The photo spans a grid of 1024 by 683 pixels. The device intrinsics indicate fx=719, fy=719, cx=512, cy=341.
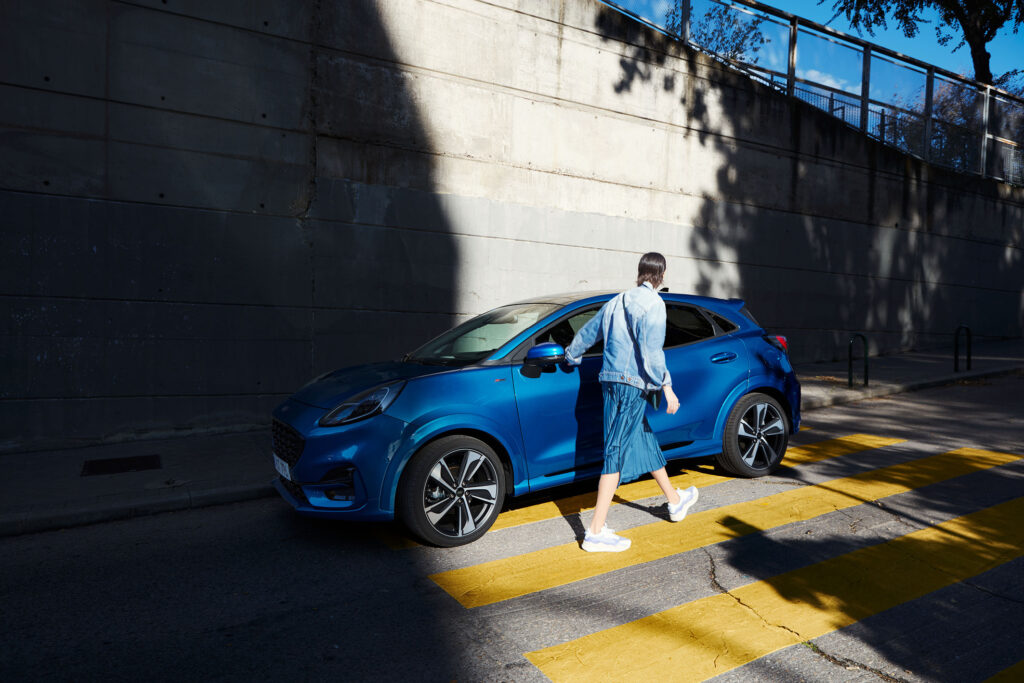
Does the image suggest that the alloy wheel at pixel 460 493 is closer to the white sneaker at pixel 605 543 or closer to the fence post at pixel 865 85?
the white sneaker at pixel 605 543

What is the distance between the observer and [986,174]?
17281 mm

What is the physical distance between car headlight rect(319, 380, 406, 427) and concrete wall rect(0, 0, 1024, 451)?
4492 mm

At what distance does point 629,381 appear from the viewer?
4629mm

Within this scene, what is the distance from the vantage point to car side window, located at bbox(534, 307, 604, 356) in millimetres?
5336

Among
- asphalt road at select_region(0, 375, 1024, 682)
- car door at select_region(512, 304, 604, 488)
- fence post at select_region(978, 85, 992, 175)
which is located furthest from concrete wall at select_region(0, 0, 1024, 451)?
fence post at select_region(978, 85, 992, 175)

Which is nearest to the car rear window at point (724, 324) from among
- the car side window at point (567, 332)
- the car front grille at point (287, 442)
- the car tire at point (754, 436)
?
the car tire at point (754, 436)

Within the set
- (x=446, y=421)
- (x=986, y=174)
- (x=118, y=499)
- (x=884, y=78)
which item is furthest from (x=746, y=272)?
(x=118, y=499)

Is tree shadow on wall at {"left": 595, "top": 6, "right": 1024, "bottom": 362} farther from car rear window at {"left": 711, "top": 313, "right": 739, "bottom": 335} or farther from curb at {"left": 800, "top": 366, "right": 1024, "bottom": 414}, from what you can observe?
car rear window at {"left": 711, "top": 313, "right": 739, "bottom": 335}

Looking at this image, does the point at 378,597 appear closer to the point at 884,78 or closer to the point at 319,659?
the point at 319,659

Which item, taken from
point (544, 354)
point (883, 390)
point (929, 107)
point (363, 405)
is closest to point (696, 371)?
point (544, 354)

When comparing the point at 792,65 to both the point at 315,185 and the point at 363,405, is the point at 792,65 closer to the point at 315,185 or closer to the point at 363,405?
the point at 315,185

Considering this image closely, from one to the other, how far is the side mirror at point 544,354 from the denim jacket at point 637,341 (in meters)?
0.34

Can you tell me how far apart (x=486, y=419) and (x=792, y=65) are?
39.8 ft

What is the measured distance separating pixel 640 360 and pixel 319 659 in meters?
2.57
